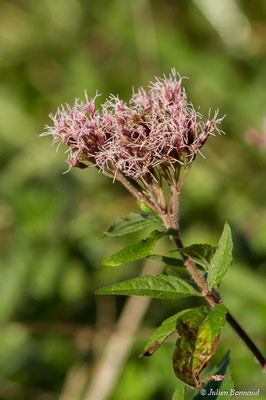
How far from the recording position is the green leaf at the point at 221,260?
1372 mm

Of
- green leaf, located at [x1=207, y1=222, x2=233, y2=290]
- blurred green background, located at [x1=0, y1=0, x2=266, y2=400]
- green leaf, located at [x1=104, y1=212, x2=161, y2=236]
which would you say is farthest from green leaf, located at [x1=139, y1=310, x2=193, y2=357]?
blurred green background, located at [x1=0, y1=0, x2=266, y2=400]

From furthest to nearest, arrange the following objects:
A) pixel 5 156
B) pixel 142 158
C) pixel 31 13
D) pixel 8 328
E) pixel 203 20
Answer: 1. pixel 31 13
2. pixel 203 20
3. pixel 5 156
4. pixel 8 328
5. pixel 142 158

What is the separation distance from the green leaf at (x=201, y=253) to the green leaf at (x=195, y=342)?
6.4 inches

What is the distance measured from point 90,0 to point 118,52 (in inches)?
27.8

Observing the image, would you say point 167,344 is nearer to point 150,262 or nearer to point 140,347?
point 140,347

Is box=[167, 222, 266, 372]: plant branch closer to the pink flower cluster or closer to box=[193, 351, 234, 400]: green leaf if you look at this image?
box=[193, 351, 234, 400]: green leaf

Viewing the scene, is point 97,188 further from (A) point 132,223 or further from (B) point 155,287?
(B) point 155,287

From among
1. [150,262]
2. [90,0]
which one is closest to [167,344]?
[150,262]

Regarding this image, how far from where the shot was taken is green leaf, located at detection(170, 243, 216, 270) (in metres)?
1.41

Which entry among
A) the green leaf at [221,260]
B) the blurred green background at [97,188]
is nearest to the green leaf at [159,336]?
the green leaf at [221,260]

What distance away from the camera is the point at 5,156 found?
14.5 feet

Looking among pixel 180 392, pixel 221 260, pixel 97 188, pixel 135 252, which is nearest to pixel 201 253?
pixel 221 260

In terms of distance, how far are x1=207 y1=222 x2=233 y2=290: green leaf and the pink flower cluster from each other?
261mm

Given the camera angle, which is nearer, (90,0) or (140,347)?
(140,347)
